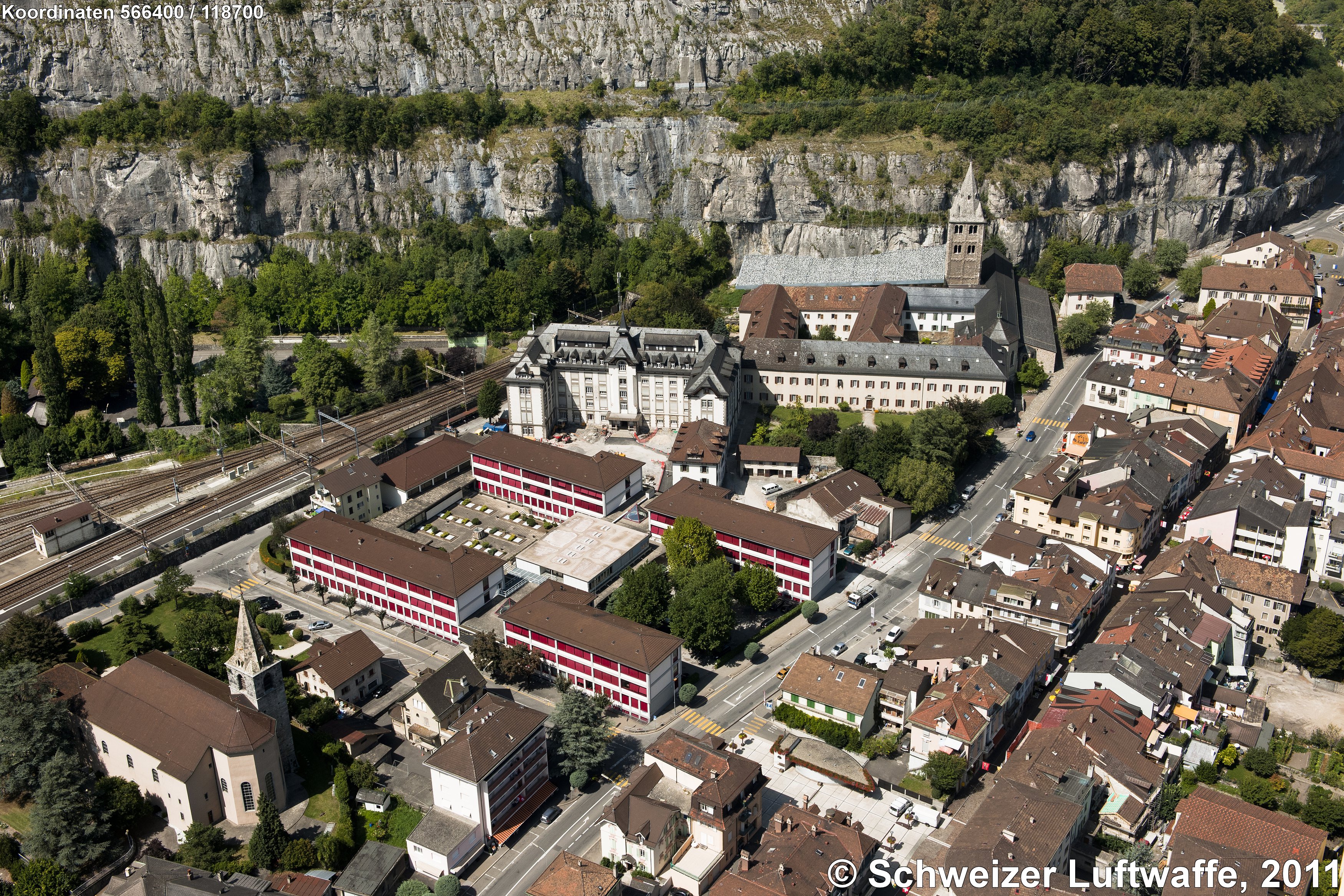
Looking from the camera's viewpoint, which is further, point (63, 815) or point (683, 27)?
point (683, 27)

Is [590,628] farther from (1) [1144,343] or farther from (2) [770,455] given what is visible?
(1) [1144,343]

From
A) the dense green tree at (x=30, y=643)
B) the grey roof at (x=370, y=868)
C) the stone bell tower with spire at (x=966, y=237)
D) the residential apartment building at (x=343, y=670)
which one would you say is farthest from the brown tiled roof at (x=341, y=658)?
the stone bell tower with spire at (x=966, y=237)

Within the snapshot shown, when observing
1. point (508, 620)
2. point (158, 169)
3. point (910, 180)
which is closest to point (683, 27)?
point (910, 180)

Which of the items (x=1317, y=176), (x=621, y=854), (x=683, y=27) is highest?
(x=683, y=27)

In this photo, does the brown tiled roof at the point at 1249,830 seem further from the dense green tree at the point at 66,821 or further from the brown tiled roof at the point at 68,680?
the brown tiled roof at the point at 68,680

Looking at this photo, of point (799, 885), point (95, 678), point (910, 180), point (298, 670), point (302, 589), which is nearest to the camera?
point (799, 885)

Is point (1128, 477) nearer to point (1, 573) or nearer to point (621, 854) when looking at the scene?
point (621, 854)
